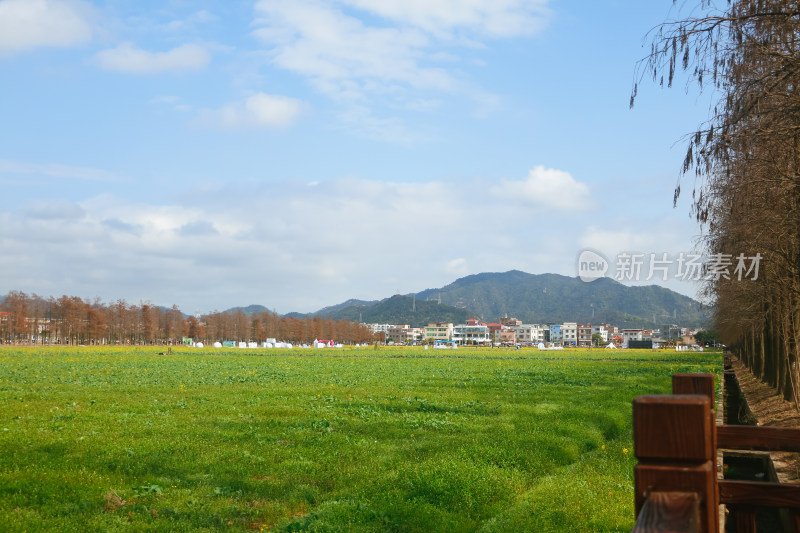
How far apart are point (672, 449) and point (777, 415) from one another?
901 inches

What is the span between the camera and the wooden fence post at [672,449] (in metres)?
1.93

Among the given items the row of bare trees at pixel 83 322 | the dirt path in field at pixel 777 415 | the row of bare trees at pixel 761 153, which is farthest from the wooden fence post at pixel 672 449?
the row of bare trees at pixel 83 322

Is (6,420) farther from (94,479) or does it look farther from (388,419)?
(388,419)

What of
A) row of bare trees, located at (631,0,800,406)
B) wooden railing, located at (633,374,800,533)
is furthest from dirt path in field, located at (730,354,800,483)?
wooden railing, located at (633,374,800,533)

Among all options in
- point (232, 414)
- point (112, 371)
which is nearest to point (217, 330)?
point (112, 371)

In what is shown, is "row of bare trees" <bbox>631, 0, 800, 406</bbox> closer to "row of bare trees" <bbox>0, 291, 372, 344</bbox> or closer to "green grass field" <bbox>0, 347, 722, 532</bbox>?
"green grass field" <bbox>0, 347, 722, 532</bbox>

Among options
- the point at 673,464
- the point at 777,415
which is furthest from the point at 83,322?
the point at 673,464

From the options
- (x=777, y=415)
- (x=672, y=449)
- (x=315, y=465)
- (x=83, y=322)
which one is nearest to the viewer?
(x=672, y=449)

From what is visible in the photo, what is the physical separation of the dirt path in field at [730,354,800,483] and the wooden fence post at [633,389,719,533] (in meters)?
11.6

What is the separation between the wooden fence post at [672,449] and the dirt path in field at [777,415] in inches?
457

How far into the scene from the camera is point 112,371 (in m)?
39.8

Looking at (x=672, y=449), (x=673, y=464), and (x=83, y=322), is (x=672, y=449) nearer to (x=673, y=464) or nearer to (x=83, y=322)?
(x=673, y=464)

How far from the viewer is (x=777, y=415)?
2106cm

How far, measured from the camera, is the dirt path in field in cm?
1238
